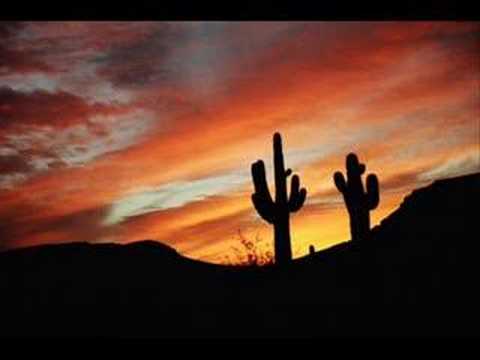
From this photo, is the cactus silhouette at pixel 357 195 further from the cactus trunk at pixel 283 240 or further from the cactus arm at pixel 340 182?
the cactus trunk at pixel 283 240

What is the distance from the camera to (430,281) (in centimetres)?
901

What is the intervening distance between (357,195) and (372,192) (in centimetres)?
27

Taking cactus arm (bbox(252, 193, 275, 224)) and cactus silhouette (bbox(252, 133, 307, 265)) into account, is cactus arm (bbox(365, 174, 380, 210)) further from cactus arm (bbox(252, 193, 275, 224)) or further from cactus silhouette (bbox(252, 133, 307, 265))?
cactus arm (bbox(252, 193, 275, 224))

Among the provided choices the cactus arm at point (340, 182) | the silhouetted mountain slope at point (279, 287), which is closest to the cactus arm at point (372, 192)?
the cactus arm at point (340, 182)

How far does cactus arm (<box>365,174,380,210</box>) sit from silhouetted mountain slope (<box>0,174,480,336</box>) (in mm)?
740

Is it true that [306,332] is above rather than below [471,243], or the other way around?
below

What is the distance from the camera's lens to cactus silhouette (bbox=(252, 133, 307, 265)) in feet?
33.1

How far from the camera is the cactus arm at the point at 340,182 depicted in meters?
10.9

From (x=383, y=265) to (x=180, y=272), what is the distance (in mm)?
4262

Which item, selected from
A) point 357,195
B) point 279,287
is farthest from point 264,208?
point 357,195

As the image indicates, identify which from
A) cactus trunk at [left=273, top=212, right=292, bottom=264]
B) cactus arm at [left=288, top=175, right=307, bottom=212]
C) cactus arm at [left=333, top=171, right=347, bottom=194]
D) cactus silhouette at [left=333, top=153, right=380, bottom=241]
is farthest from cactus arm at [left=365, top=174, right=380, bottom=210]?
cactus trunk at [left=273, top=212, right=292, bottom=264]
